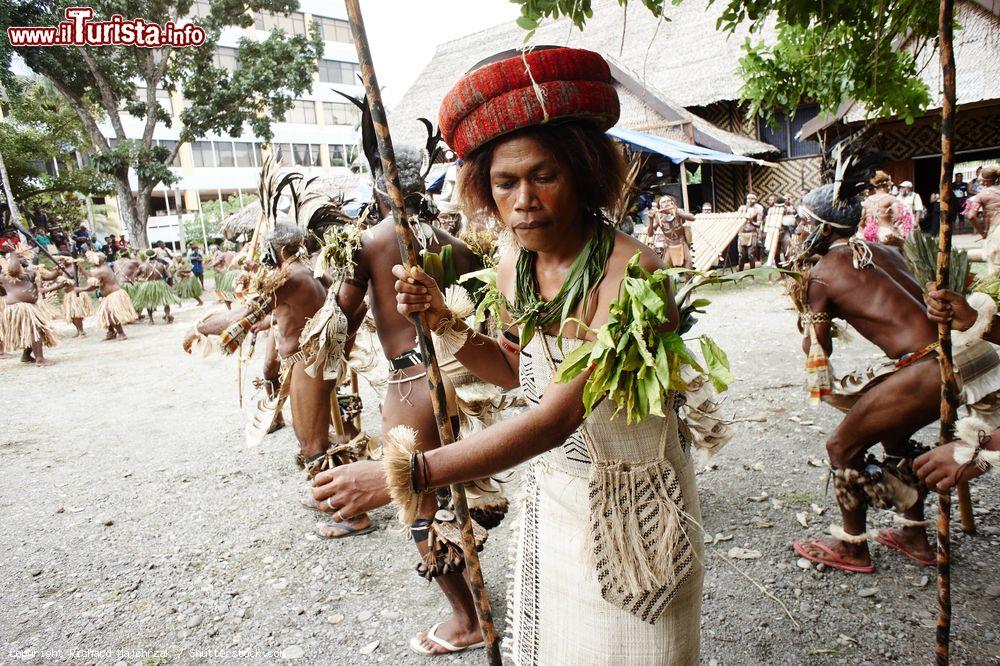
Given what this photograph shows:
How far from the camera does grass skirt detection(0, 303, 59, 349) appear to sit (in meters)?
11.2

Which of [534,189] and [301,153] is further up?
[301,153]

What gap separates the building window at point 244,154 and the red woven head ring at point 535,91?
49.6 meters

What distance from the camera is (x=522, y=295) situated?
1765 millimetres

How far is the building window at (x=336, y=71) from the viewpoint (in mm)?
48656

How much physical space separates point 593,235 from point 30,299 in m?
13.5

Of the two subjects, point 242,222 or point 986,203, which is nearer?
point 986,203

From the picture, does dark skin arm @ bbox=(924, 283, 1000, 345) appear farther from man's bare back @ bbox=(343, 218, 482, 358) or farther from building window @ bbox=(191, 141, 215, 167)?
building window @ bbox=(191, 141, 215, 167)

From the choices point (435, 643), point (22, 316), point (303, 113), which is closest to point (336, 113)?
point (303, 113)

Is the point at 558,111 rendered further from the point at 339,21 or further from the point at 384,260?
the point at 339,21

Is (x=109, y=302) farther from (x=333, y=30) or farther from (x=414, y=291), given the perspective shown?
(x=333, y=30)

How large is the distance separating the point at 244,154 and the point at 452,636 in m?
49.7

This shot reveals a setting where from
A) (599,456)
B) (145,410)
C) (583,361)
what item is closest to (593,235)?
(583,361)

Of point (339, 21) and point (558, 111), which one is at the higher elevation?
point (339, 21)

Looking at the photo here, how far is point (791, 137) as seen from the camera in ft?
56.8
